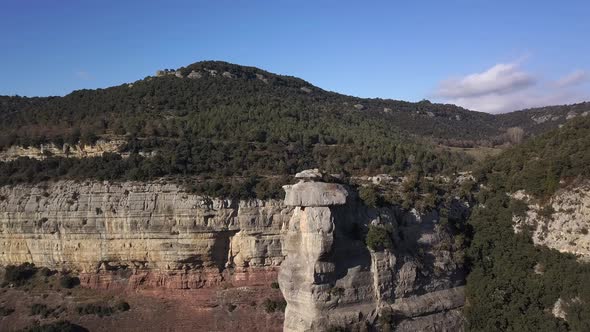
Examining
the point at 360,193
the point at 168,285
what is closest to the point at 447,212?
the point at 360,193

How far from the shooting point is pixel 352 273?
957 inches

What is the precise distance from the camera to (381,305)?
24.5 meters

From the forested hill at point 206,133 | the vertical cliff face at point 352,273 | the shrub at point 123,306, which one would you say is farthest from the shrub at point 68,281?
the vertical cliff face at point 352,273

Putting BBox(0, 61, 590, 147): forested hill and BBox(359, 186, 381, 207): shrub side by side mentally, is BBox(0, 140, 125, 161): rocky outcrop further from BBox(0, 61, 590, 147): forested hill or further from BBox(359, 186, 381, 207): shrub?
BBox(359, 186, 381, 207): shrub

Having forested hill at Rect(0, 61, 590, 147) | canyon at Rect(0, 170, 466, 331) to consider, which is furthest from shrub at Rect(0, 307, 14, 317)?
forested hill at Rect(0, 61, 590, 147)

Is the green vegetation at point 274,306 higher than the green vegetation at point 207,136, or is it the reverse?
the green vegetation at point 207,136

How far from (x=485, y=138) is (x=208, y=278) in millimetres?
51351

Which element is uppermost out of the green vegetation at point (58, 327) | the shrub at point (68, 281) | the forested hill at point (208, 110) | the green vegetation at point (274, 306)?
the forested hill at point (208, 110)

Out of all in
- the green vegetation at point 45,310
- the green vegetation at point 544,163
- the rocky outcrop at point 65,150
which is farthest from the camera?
the rocky outcrop at point 65,150

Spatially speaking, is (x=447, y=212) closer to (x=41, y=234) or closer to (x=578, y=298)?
(x=578, y=298)

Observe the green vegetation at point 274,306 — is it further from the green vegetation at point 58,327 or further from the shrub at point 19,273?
the shrub at point 19,273

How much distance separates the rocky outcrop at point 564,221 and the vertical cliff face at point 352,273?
4849 millimetres

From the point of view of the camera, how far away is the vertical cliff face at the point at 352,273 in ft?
77.4

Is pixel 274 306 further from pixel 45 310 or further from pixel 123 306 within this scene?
pixel 45 310
